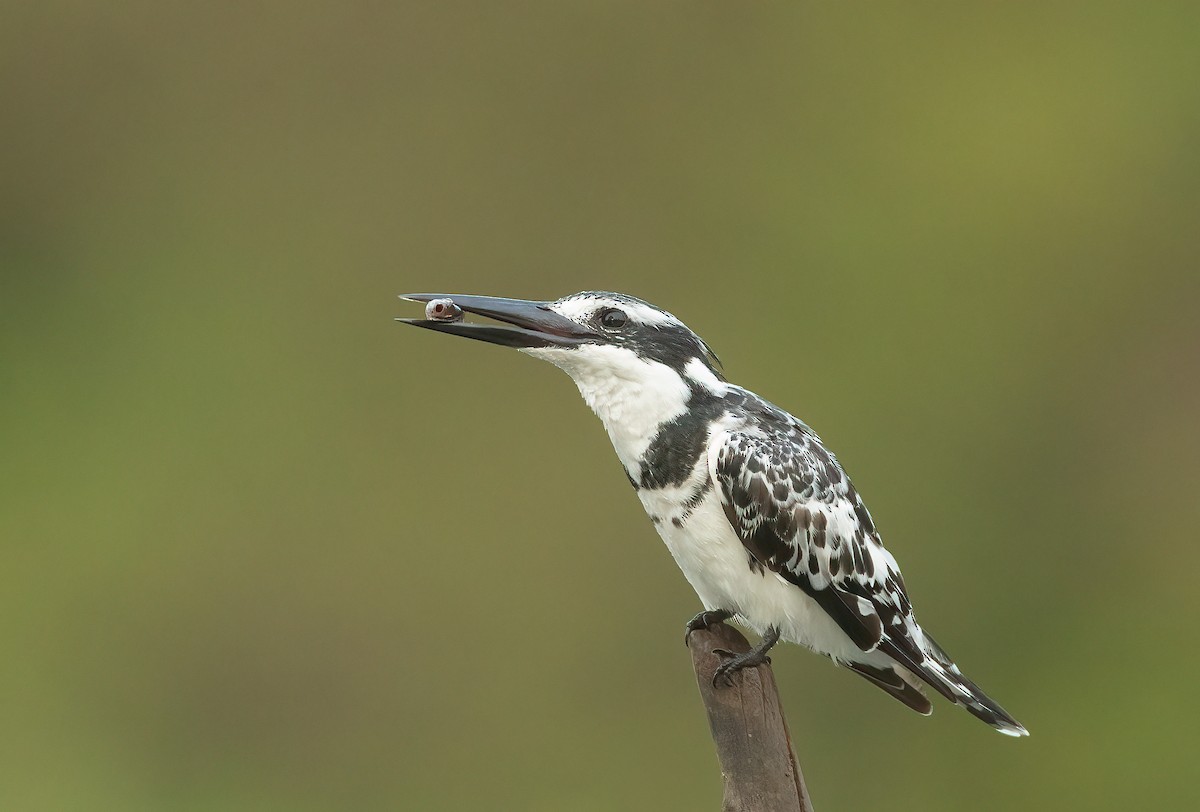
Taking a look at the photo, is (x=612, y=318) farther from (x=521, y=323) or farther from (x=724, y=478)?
(x=724, y=478)

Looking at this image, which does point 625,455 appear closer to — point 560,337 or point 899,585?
point 560,337

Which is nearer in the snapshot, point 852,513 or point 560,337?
point 560,337

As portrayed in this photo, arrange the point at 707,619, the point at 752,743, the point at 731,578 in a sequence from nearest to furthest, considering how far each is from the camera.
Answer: the point at 752,743, the point at 731,578, the point at 707,619

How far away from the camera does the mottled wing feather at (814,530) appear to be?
188 cm

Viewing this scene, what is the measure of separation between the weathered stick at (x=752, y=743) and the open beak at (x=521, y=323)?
21.7 inches

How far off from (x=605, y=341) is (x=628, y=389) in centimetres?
8

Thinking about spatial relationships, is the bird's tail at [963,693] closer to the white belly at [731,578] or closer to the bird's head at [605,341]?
the white belly at [731,578]

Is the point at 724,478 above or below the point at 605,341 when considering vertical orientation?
below

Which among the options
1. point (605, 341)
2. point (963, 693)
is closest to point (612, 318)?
point (605, 341)

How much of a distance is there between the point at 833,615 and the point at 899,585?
15cm

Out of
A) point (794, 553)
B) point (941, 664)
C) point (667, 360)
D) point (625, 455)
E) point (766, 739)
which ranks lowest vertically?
point (766, 739)

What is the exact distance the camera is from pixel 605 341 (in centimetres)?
187

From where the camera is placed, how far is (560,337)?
1.86 metres

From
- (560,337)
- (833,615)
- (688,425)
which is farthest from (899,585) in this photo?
(560,337)
